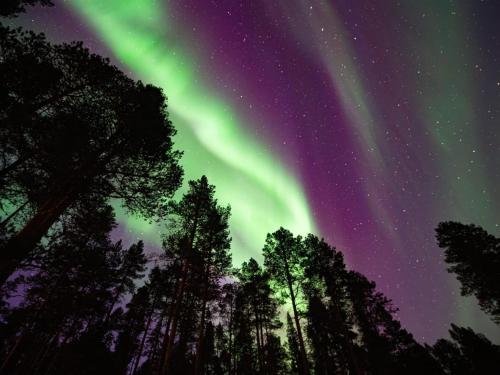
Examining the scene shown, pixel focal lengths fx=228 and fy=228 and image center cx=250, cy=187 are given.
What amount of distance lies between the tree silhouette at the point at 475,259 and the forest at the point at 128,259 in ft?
0.25

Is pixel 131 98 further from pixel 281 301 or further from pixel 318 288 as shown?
pixel 318 288

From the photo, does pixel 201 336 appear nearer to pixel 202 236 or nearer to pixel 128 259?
pixel 202 236

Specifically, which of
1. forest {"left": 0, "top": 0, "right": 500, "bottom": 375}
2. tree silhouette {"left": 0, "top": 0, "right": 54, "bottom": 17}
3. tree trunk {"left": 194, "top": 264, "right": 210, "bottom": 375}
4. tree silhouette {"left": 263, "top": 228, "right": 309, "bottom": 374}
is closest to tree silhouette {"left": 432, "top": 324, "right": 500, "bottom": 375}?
forest {"left": 0, "top": 0, "right": 500, "bottom": 375}

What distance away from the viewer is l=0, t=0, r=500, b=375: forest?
8.04 meters

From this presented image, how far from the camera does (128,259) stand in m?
24.7

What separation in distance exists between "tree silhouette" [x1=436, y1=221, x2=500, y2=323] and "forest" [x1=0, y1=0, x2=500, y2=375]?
8cm

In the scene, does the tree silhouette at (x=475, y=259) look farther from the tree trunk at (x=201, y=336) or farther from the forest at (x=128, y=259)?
the tree trunk at (x=201, y=336)

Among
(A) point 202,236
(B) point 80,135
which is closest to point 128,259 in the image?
(A) point 202,236

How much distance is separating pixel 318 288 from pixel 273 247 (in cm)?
475

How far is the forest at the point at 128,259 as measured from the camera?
804 cm

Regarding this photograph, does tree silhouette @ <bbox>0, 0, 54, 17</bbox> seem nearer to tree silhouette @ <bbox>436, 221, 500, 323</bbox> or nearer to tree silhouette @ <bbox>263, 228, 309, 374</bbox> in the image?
tree silhouette @ <bbox>263, 228, 309, 374</bbox>

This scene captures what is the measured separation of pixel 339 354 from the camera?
23.9 meters

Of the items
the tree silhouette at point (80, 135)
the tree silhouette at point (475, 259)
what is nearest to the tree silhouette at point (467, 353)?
the tree silhouette at point (475, 259)

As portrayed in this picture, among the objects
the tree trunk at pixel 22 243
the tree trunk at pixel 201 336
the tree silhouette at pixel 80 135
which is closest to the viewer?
the tree trunk at pixel 22 243
